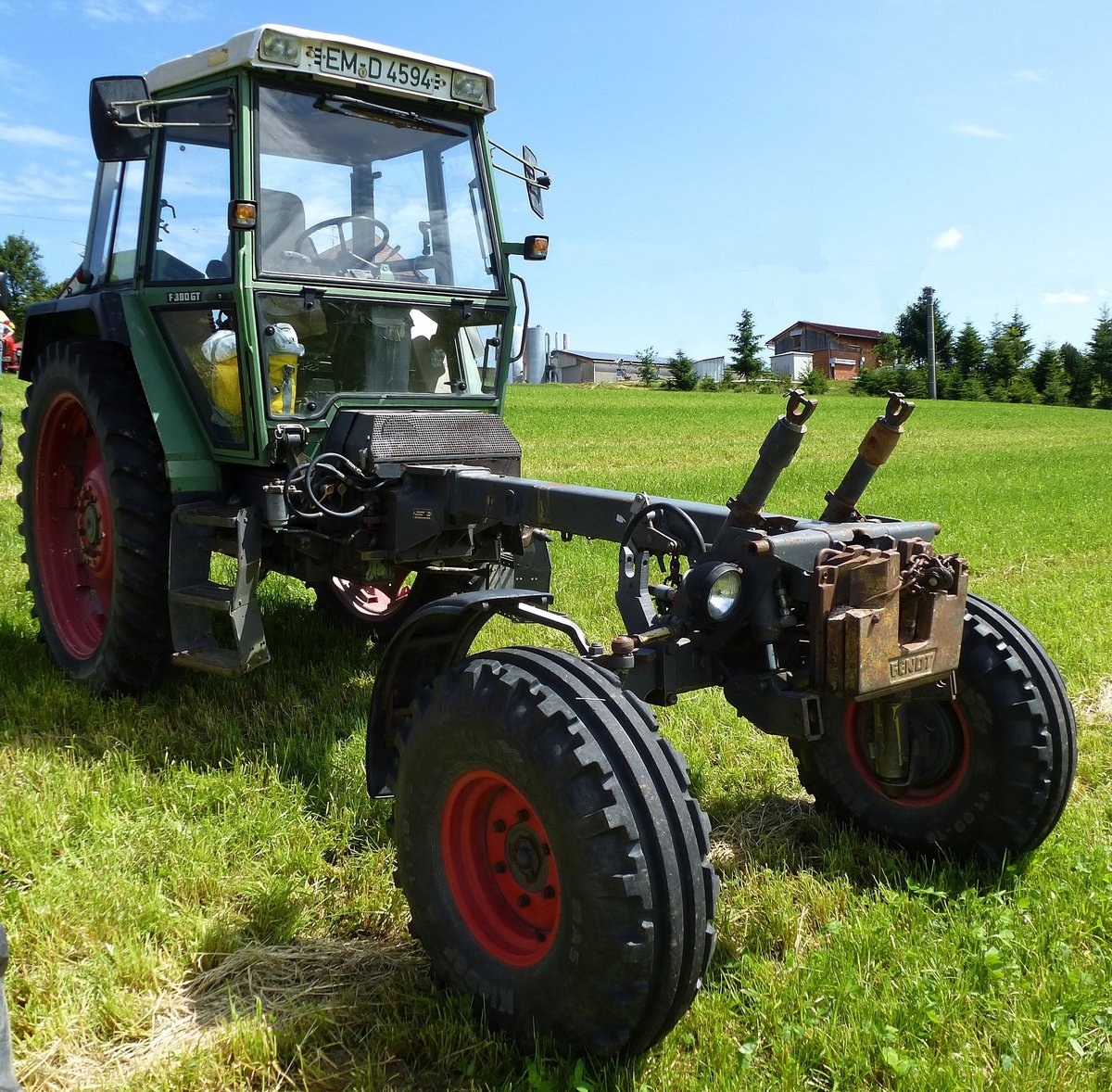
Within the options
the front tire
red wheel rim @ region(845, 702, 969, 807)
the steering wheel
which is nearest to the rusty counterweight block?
the front tire

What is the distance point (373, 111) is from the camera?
459 centimetres

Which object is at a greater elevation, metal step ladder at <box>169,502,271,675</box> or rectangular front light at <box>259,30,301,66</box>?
rectangular front light at <box>259,30,301,66</box>

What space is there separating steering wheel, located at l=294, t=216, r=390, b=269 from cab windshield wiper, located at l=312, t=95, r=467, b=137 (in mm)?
433

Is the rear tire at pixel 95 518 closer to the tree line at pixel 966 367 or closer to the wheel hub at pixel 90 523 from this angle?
the wheel hub at pixel 90 523

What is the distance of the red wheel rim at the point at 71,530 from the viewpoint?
16.7 ft

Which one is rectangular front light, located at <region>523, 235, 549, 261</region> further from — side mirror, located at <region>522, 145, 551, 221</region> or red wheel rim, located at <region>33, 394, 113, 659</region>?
red wheel rim, located at <region>33, 394, 113, 659</region>

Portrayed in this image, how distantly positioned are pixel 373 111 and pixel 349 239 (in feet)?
1.82

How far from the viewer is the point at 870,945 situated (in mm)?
2908

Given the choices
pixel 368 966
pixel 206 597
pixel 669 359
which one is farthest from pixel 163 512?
pixel 669 359

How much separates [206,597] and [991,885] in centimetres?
311

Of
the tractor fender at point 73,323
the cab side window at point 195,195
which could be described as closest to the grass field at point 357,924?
the tractor fender at point 73,323

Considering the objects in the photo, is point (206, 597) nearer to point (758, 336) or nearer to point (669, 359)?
point (669, 359)

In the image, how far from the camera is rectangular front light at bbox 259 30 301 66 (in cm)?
413

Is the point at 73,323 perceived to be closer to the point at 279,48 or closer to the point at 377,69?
the point at 279,48
